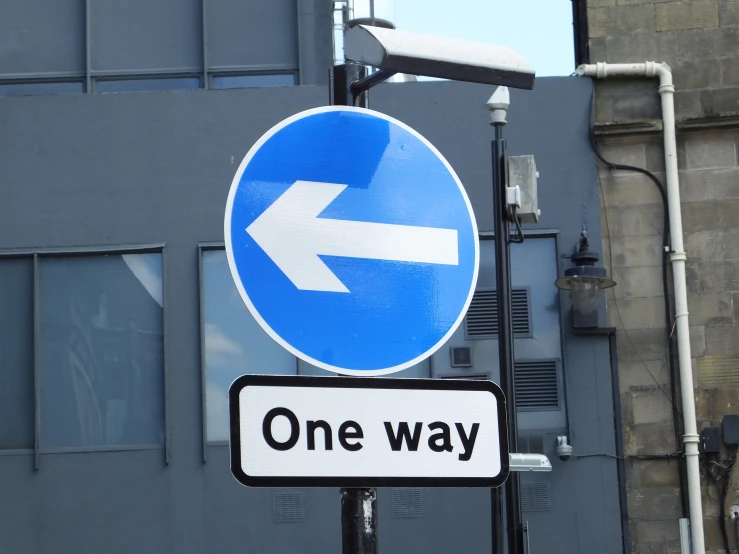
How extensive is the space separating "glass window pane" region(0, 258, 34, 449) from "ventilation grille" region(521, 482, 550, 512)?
5030 mm

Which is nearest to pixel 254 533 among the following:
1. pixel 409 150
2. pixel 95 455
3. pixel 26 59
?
pixel 95 455

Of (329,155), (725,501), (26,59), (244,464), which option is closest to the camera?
(244,464)

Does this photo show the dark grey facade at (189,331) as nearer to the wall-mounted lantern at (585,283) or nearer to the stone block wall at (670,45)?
the wall-mounted lantern at (585,283)

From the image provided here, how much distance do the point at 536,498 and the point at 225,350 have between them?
11.4 ft

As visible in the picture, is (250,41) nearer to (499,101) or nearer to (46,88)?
(46,88)

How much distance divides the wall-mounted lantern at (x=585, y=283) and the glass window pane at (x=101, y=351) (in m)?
4.18

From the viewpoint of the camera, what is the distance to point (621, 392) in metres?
12.7

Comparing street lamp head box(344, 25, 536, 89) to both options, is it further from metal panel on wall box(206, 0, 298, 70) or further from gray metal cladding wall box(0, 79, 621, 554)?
metal panel on wall box(206, 0, 298, 70)

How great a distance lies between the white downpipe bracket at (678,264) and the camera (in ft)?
40.2

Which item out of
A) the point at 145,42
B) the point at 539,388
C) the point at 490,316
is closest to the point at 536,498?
the point at 539,388

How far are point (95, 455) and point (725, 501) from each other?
6347mm

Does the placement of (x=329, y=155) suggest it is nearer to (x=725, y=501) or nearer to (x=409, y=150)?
(x=409, y=150)

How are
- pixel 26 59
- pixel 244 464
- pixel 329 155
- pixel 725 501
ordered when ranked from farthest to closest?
pixel 26 59 < pixel 725 501 < pixel 329 155 < pixel 244 464

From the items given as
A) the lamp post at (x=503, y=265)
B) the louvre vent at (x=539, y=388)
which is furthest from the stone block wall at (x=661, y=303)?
the lamp post at (x=503, y=265)
